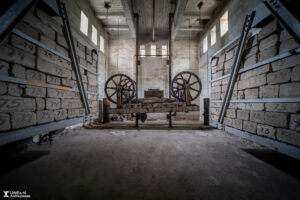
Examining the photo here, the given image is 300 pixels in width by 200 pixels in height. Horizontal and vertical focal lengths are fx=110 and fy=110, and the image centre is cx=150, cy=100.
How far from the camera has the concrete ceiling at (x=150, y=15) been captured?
606cm

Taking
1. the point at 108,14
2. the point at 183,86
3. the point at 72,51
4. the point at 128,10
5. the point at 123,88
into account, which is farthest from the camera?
the point at 108,14

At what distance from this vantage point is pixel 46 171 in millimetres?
1423

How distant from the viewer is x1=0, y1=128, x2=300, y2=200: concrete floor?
1.08 meters

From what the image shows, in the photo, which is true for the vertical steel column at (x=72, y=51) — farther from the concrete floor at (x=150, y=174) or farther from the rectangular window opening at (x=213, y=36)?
the rectangular window opening at (x=213, y=36)

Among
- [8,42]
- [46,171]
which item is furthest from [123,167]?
[8,42]

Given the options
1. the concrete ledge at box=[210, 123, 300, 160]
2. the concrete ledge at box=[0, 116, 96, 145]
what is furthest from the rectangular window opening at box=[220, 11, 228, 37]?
the concrete ledge at box=[0, 116, 96, 145]

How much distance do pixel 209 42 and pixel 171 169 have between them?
28.4ft

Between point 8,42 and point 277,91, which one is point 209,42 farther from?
point 8,42

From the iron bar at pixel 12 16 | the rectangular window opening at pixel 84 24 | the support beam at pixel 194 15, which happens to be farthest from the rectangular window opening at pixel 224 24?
the iron bar at pixel 12 16

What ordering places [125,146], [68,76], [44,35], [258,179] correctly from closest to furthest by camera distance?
[258,179], [44,35], [125,146], [68,76]

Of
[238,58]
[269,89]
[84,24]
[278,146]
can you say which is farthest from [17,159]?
[84,24]

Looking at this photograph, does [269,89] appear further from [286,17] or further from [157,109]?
[157,109]

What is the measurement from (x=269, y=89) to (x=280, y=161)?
116 cm

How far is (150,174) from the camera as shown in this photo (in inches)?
53.6
